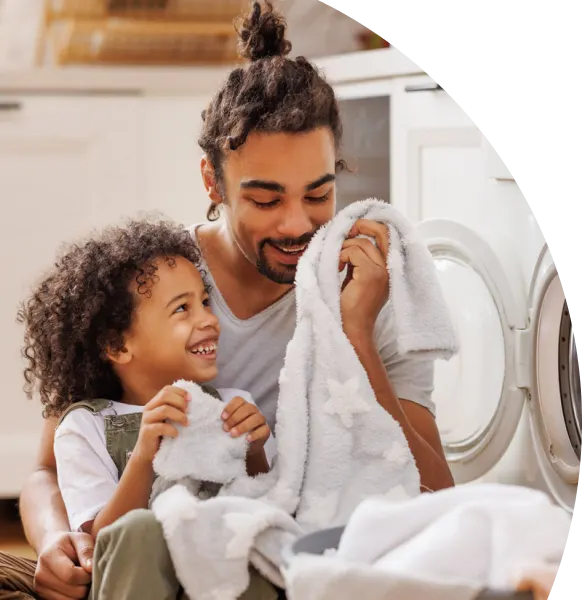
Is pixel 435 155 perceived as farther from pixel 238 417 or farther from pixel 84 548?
pixel 84 548

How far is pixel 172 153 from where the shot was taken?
6.34ft

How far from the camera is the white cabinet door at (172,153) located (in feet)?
6.31

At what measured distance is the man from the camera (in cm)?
89

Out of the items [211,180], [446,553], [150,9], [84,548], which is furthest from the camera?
[150,9]

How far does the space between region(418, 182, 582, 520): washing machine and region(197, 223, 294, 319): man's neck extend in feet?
0.60

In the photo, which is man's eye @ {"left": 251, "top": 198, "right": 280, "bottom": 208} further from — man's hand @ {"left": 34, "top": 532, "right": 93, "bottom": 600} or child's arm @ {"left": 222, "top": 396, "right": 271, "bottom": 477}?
man's hand @ {"left": 34, "top": 532, "right": 93, "bottom": 600}

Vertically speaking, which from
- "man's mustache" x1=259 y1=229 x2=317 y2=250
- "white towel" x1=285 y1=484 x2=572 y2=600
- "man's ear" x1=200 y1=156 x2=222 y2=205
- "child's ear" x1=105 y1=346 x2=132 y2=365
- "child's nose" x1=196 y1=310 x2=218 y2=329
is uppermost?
"man's ear" x1=200 y1=156 x2=222 y2=205

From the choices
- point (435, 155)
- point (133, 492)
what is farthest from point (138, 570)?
point (435, 155)

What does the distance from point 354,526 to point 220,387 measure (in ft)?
1.22

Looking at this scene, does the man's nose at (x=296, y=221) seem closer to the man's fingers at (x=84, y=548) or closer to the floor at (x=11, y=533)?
the man's fingers at (x=84, y=548)

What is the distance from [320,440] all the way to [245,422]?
8cm

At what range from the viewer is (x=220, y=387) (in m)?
1.09

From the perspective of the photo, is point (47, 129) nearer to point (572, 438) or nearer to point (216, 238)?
point (216, 238)

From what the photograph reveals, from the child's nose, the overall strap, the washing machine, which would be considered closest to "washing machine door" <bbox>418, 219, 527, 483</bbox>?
the washing machine
